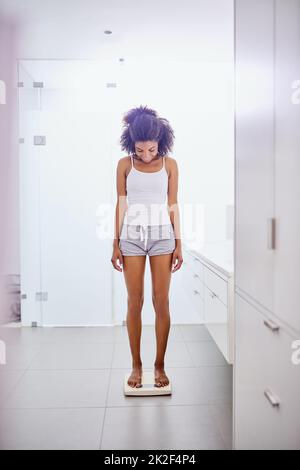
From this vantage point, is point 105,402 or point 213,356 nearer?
point 105,402

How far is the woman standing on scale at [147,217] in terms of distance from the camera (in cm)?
210

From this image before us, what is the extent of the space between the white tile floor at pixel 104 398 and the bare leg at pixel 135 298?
0.41 feet

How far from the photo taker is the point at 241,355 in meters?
1.43

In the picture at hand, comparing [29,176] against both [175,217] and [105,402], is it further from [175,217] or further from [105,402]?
[105,402]

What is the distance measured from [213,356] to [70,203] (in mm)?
1643

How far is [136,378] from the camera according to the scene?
7.07 ft

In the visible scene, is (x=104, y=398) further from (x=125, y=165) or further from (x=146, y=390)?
(x=125, y=165)

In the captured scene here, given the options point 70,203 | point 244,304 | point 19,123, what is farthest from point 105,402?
point 19,123

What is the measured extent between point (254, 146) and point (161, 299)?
114 centimetres

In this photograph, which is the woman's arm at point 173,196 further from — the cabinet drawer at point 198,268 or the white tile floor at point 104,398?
the white tile floor at point 104,398

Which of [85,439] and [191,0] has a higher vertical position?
[191,0]

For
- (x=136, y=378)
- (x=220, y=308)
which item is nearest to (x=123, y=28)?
(x=220, y=308)

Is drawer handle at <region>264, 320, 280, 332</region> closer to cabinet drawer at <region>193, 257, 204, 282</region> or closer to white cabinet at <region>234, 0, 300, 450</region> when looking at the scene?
white cabinet at <region>234, 0, 300, 450</region>

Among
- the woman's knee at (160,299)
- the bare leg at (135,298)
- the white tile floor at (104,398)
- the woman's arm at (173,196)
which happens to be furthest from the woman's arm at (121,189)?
the white tile floor at (104,398)
